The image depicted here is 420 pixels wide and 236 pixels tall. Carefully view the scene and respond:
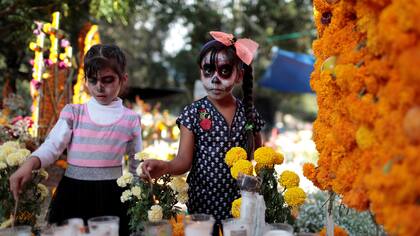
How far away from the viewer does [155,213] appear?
2.15m

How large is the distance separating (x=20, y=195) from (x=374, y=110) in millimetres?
1821

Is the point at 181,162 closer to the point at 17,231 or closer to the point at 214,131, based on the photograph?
the point at 214,131

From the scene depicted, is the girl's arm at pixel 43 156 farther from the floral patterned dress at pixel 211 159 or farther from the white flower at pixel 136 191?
the floral patterned dress at pixel 211 159

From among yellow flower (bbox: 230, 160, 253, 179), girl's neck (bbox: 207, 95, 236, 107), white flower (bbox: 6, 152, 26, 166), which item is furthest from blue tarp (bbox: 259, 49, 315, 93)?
white flower (bbox: 6, 152, 26, 166)

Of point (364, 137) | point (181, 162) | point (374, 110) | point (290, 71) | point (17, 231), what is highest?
point (290, 71)

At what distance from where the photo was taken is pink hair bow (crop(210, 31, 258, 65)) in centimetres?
270

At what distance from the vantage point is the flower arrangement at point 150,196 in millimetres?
2240

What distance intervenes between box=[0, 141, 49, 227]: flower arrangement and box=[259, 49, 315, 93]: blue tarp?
35.8ft

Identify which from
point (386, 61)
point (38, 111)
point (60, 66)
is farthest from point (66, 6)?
point (386, 61)

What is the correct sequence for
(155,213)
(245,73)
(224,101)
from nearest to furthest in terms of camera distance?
(155,213) → (224,101) → (245,73)

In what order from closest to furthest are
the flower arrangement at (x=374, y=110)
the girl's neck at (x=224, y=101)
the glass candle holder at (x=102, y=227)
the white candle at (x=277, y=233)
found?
the flower arrangement at (x=374, y=110)
the glass candle holder at (x=102, y=227)
the white candle at (x=277, y=233)
the girl's neck at (x=224, y=101)

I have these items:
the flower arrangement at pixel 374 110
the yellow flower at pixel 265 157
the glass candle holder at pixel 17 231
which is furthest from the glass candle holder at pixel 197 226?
the glass candle holder at pixel 17 231

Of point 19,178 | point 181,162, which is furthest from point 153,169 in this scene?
point 19,178

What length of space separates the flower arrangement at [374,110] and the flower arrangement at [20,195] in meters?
1.58
